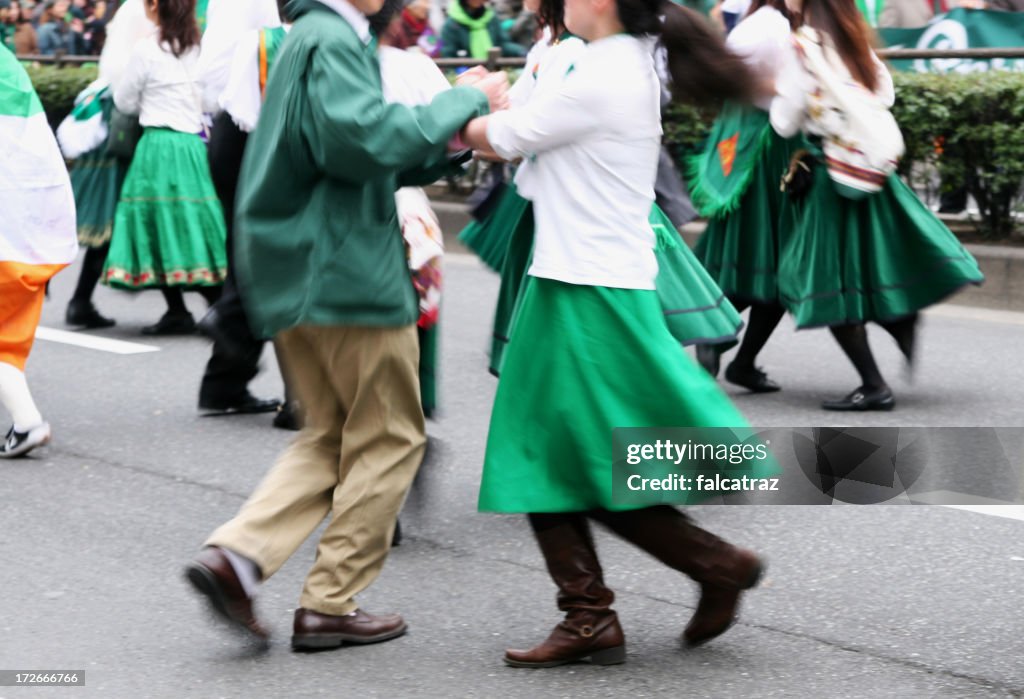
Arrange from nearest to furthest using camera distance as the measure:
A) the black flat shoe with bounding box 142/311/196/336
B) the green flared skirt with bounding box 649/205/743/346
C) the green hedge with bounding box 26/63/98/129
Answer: the green flared skirt with bounding box 649/205/743/346, the black flat shoe with bounding box 142/311/196/336, the green hedge with bounding box 26/63/98/129

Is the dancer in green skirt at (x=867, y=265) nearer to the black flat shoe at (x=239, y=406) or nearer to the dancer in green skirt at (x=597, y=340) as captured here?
the black flat shoe at (x=239, y=406)

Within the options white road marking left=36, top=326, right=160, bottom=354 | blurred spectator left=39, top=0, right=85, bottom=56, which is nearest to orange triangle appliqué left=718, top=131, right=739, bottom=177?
white road marking left=36, top=326, right=160, bottom=354

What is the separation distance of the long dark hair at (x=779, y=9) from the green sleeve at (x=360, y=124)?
283 cm

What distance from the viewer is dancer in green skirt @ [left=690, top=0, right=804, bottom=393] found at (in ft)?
21.2

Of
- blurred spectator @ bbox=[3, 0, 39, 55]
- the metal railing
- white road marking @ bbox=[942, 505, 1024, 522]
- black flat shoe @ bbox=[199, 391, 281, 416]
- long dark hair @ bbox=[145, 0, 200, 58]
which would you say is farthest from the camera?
blurred spectator @ bbox=[3, 0, 39, 55]

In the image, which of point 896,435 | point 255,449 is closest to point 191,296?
point 255,449

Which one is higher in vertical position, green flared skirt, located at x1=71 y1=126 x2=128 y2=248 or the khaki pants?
the khaki pants

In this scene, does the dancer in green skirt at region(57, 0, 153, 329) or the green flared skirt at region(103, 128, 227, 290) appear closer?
the green flared skirt at region(103, 128, 227, 290)

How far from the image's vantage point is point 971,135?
8781 millimetres

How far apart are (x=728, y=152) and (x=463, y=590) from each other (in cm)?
286

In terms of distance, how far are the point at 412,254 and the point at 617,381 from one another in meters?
0.98

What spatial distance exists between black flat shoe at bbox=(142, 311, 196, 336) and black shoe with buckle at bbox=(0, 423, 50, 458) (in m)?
2.55

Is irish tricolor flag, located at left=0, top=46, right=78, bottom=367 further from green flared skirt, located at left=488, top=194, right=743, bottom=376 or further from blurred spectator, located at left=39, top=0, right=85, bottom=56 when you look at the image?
blurred spectator, located at left=39, top=0, right=85, bottom=56

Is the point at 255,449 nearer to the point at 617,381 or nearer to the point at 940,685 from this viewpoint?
the point at 617,381
